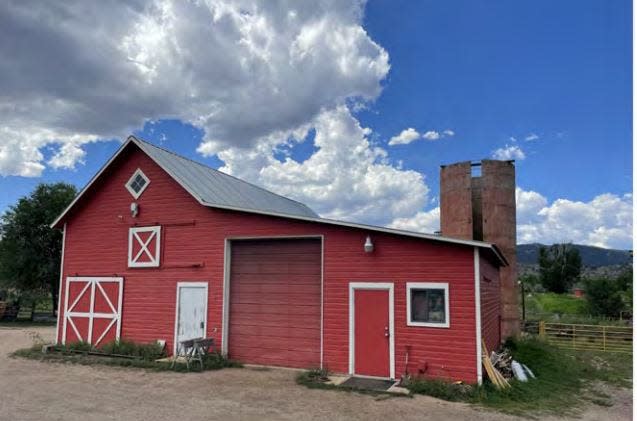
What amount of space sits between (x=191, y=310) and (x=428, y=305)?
6334 millimetres

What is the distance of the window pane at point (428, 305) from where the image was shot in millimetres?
9930

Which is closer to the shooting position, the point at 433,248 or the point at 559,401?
the point at 559,401

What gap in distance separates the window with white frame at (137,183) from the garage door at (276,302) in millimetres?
3513

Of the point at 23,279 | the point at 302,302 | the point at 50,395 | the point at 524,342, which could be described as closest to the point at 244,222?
the point at 302,302

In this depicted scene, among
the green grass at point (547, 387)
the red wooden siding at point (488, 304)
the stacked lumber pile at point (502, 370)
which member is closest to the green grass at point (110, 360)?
the green grass at point (547, 387)

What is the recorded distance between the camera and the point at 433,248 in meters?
10.1

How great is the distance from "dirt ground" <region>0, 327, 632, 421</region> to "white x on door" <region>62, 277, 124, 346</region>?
2594 mm

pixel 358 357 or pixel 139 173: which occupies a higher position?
pixel 139 173

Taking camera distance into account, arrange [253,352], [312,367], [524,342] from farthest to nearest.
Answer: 1. [524,342]
2. [253,352]
3. [312,367]

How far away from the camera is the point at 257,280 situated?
12.2 m

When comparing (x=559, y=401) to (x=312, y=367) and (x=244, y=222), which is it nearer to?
(x=312, y=367)

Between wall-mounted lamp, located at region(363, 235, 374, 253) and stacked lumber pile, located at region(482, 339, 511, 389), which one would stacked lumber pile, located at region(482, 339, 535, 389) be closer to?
stacked lumber pile, located at region(482, 339, 511, 389)

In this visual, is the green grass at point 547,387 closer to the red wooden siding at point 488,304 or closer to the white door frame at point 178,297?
the red wooden siding at point 488,304

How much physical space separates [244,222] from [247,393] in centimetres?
459
